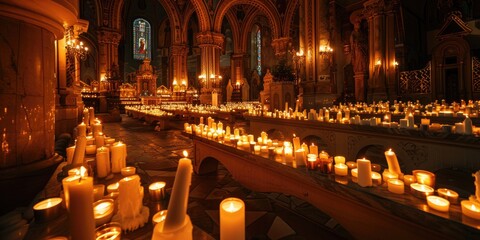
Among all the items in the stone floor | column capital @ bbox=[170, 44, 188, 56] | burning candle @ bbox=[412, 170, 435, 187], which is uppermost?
column capital @ bbox=[170, 44, 188, 56]

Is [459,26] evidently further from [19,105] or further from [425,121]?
[19,105]

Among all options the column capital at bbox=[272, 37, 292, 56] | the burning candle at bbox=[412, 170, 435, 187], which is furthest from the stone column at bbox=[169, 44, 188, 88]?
the burning candle at bbox=[412, 170, 435, 187]

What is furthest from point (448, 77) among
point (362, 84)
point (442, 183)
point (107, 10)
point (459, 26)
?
point (107, 10)

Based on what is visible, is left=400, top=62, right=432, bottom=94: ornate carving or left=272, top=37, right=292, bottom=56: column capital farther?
left=272, top=37, right=292, bottom=56: column capital

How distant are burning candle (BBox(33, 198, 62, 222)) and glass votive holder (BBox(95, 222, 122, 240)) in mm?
362

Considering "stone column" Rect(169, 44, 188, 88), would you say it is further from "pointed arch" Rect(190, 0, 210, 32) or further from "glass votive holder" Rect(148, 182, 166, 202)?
"glass votive holder" Rect(148, 182, 166, 202)

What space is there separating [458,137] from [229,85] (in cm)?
2461

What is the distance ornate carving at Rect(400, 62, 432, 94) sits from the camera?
13.3 meters

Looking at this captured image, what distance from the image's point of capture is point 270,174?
2727 millimetres

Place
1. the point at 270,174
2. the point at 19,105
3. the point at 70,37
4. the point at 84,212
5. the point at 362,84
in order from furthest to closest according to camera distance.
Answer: the point at 362,84
the point at 70,37
the point at 270,174
the point at 19,105
the point at 84,212

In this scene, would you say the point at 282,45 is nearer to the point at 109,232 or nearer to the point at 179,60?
the point at 179,60

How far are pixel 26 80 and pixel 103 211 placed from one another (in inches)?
49.8

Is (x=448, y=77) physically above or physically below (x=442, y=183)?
above

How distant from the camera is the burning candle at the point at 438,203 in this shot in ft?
4.62
